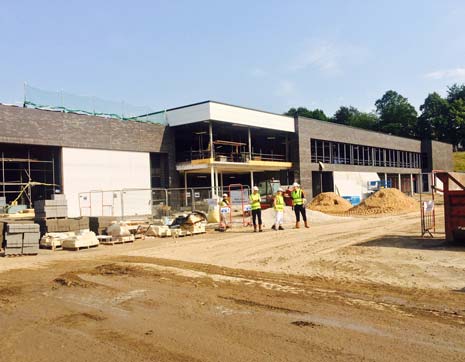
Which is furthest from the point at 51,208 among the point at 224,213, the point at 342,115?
the point at 342,115

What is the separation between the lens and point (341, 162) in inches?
1989

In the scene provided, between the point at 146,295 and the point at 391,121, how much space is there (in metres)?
105

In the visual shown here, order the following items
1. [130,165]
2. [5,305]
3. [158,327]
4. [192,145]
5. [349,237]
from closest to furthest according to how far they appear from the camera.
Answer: [158,327] → [5,305] → [349,237] → [130,165] → [192,145]

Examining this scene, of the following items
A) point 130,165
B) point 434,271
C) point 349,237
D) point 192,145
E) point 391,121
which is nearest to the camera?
point 434,271

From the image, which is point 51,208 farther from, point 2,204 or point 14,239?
point 2,204

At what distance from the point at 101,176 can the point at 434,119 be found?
8371 centimetres

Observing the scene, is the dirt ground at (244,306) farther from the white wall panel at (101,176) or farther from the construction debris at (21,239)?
the white wall panel at (101,176)

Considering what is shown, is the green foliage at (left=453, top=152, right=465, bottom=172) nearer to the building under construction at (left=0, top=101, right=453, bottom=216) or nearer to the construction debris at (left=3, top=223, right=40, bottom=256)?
the building under construction at (left=0, top=101, right=453, bottom=216)

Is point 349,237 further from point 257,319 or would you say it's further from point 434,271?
point 257,319

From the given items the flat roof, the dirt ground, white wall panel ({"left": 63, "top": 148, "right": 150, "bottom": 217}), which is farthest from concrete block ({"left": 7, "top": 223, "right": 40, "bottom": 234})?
the flat roof

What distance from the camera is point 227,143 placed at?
38.2 metres

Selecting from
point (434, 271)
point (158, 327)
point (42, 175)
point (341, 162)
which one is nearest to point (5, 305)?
point (158, 327)

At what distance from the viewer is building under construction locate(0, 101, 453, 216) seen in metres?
27.8

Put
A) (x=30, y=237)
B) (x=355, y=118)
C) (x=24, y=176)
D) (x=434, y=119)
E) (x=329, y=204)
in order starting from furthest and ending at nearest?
(x=355, y=118)
(x=434, y=119)
(x=329, y=204)
(x=24, y=176)
(x=30, y=237)
